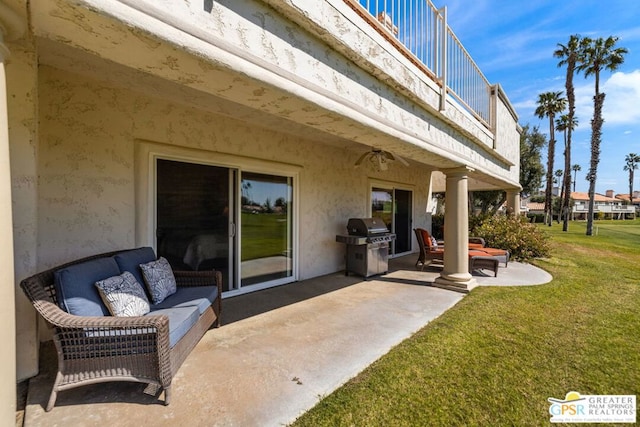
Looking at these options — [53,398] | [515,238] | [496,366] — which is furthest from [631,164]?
[53,398]

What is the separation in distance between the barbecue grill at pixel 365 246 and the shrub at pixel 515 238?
4.93 m

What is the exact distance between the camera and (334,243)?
7285mm

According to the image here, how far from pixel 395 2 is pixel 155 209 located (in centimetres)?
447

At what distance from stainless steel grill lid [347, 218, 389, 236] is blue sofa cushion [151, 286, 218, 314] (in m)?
3.74

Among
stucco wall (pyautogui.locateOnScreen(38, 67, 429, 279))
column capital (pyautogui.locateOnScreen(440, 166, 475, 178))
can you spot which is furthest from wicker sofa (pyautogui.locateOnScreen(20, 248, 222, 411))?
column capital (pyautogui.locateOnScreen(440, 166, 475, 178))

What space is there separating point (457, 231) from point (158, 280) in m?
5.39

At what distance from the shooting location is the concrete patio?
2.31 metres

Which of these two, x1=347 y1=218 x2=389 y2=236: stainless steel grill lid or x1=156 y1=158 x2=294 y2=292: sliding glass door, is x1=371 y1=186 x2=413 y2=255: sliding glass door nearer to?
x1=347 y1=218 x2=389 y2=236: stainless steel grill lid

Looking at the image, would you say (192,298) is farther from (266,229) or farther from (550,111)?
(550,111)

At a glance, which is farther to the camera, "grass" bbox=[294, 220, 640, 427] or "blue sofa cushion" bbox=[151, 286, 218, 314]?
"blue sofa cushion" bbox=[151, 286, 218, 314]

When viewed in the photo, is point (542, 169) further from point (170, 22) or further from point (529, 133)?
point (170, 22)

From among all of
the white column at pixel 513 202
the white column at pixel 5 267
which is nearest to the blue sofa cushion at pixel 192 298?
the white column at pixel 5 267

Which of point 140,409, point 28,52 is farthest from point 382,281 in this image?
point 28,52

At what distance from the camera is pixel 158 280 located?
3.35 metres
